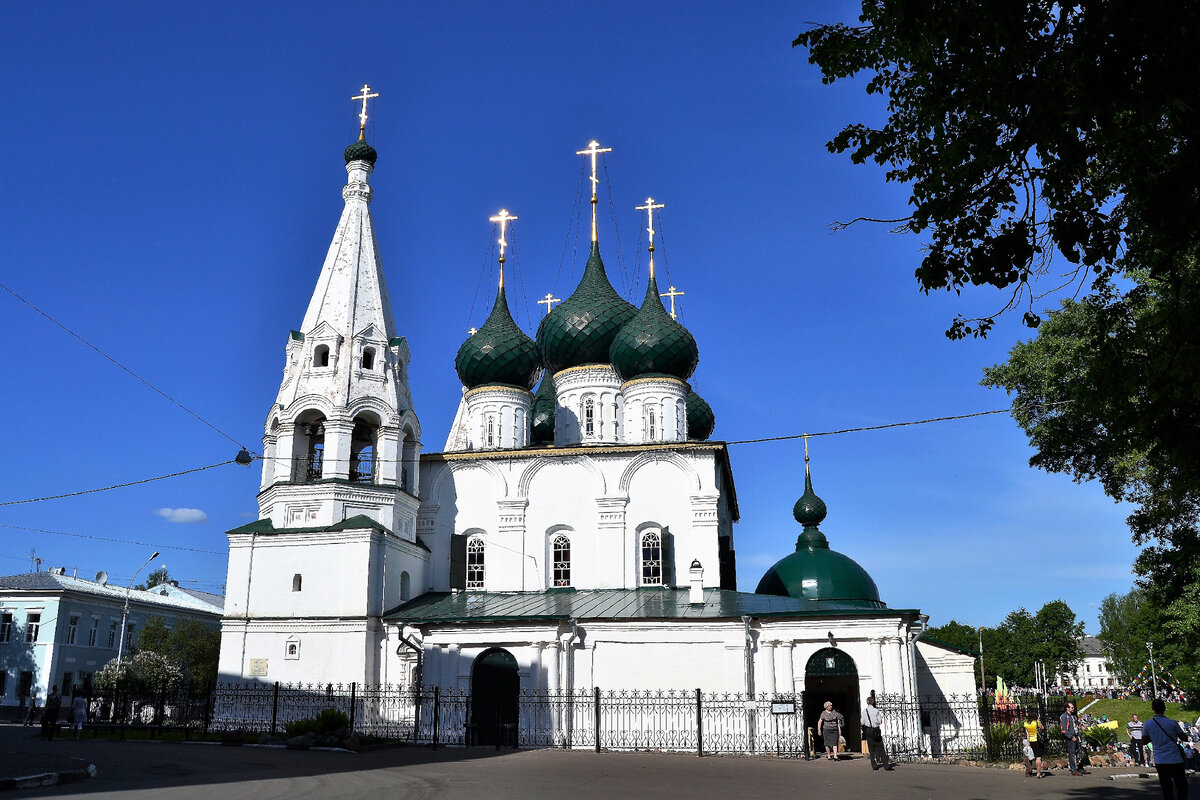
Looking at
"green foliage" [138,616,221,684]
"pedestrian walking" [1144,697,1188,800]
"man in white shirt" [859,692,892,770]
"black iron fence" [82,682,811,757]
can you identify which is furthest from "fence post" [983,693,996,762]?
"green foliage" [138,616,221,684]

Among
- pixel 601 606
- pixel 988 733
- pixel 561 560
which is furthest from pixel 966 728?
pixel 561 560

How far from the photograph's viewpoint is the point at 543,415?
102 feet

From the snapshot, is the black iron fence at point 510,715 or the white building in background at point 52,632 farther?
the white building in background at point 52,632

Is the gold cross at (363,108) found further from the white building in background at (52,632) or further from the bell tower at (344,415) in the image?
the white building in background at (52,632)

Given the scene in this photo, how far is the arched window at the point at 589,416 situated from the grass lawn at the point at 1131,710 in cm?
1629

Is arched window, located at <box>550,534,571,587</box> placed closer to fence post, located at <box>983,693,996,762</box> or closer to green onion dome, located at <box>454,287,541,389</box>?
green onion dome, located at <box>454,287,541,389</box>

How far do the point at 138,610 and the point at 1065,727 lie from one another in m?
38.3

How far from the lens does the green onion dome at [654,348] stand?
28109mm

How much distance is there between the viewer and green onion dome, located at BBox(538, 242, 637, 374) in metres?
30.1

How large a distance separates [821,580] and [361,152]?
1705cm

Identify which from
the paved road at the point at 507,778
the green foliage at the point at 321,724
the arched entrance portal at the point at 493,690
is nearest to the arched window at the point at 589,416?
the arched entrance portal at the point at 493,690

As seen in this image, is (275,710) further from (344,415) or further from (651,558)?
(651,558)

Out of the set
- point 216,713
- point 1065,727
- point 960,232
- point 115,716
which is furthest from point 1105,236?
point 115,716

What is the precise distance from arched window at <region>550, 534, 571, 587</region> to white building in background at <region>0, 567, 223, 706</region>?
68.5 ft
